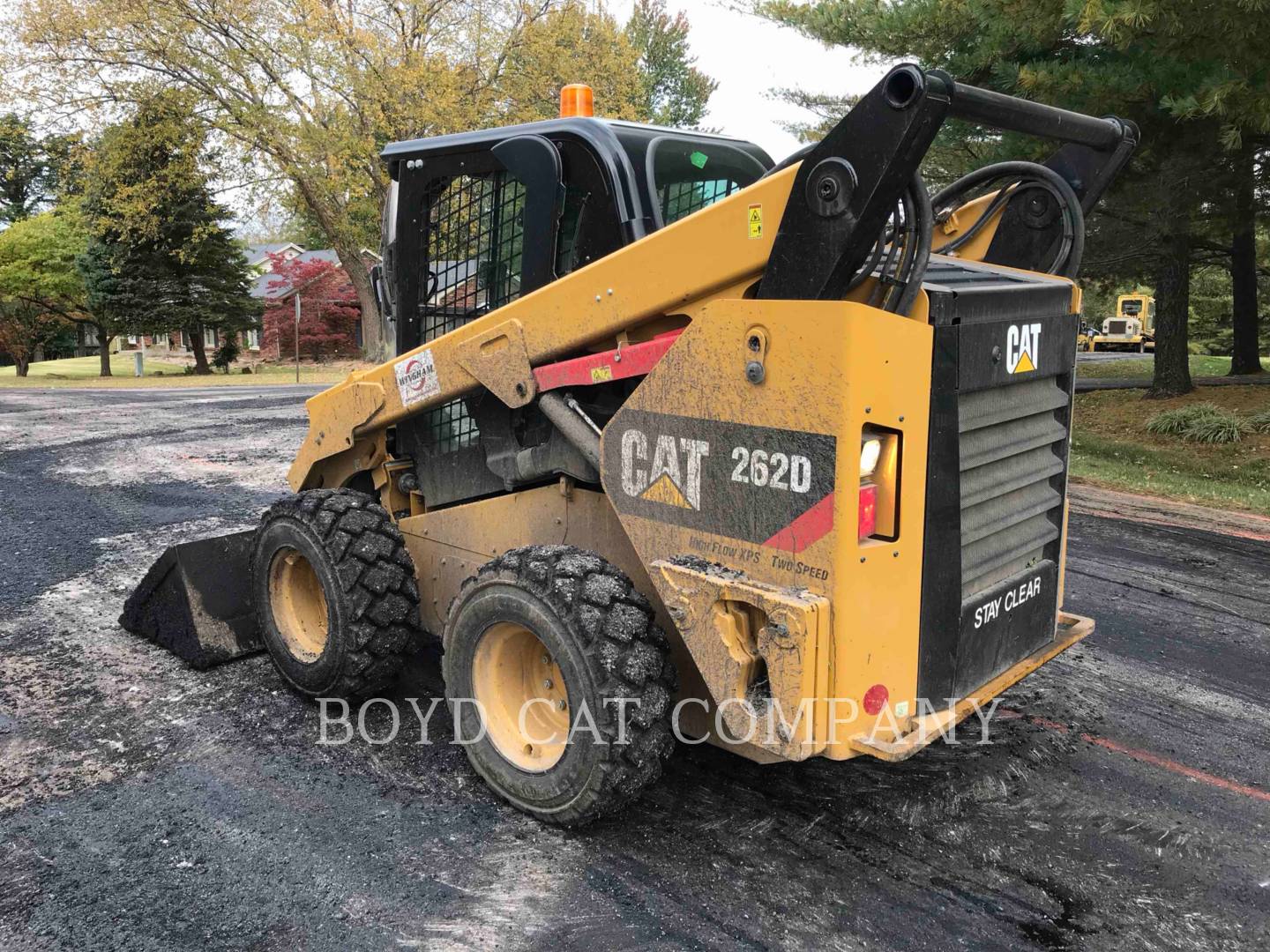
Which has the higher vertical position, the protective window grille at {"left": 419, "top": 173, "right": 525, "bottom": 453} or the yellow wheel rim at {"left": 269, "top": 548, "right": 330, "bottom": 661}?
the protective window grille at {"left": 419, "top": 173, "right": 525, "bottom": 453}

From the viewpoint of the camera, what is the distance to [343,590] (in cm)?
390

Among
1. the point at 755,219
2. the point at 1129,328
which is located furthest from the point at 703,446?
the point at 1129,328

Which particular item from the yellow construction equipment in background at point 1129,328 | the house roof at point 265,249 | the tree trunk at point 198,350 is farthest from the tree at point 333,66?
the house roof at point 265,249

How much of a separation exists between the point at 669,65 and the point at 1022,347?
203ft

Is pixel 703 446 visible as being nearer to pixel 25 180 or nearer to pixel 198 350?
pixel 198 350

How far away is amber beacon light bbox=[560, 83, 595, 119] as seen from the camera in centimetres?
389

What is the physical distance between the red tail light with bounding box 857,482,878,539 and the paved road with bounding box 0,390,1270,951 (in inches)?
42.7

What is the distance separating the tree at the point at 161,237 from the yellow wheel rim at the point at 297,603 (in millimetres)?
26196

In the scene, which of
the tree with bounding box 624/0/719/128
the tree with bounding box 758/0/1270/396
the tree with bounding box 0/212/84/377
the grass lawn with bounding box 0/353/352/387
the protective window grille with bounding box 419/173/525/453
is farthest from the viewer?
the tree with bounding box 624/0/719/128

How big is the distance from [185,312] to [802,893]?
109ft

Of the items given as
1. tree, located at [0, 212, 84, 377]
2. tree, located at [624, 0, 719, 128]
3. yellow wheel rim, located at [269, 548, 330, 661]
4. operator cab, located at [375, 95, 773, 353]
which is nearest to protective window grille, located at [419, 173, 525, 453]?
operator cab, located at [375, 95, 773, 353]

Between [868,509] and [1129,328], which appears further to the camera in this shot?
[1129,328]

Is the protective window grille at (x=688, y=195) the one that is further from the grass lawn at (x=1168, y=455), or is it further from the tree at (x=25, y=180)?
the tree at (x=25, y=180)

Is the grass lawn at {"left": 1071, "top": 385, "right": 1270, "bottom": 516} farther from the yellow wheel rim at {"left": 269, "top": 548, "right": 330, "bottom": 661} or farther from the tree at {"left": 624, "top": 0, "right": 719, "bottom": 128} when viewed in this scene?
the tree at {"left": 624, "top": 0, "right": 719, "bottom": 128}
